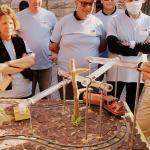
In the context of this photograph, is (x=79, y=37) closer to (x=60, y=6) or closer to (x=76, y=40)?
(x=76, y=40)

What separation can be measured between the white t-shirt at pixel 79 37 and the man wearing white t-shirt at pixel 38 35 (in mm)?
374

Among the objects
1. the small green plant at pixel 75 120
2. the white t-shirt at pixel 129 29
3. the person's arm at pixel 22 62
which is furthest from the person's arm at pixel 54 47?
the small green plant at pixel 75 120

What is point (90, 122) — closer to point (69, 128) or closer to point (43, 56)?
point (69, 128)

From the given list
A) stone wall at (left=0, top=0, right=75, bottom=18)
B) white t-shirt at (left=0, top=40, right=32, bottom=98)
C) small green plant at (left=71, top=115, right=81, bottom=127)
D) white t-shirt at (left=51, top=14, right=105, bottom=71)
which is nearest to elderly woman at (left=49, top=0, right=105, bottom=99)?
white t-shirt at (left=51, top=14, right=105, bottom=71)

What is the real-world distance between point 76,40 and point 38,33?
0.56 metres

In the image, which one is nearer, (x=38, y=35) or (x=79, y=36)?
(x=79, y=36)

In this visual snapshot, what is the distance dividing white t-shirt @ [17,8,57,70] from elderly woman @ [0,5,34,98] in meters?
0.76

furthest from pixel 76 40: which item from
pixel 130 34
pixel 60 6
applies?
pixel 60 6

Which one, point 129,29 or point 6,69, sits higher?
point 129,29

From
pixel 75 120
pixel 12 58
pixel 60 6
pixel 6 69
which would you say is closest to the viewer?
pixel 75 120

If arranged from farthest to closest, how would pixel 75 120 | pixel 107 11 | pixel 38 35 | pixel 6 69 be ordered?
pixel 107 11 → pixel 38 35 → pixel 6 69 → pixel 75 120

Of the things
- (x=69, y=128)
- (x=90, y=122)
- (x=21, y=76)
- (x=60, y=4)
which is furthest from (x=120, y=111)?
(x=60, y=4)

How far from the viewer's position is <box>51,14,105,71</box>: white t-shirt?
11.6 ft

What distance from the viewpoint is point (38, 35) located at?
3910mm
